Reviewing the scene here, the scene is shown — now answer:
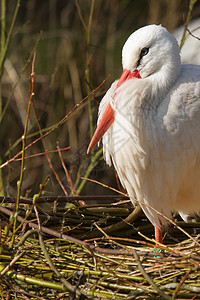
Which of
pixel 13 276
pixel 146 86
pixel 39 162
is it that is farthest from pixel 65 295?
pixel 39 162

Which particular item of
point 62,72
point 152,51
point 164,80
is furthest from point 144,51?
point 62,72

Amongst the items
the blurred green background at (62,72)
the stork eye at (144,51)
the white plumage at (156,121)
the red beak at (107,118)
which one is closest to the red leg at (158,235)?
the white plumage at (156,121)

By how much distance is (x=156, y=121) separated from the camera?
197 centimetres

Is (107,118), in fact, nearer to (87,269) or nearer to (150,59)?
(150,59)

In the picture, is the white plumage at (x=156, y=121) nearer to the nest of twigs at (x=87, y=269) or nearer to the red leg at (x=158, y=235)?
the red leg at (x=158, y=235)

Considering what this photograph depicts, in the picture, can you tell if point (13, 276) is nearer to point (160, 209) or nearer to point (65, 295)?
point (65, 295)

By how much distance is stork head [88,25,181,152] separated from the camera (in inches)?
80.4

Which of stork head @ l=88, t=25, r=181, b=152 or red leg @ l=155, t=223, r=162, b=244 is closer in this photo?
stork head @ l=88, t=25, r=181, b=152

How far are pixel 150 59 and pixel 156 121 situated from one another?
0.28 m

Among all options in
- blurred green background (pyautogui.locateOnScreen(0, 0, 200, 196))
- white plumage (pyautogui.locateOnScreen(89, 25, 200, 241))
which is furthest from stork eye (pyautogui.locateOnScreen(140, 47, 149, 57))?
blurred green background (pyautogui.locateOnScreen(0, 0, 200, 196))

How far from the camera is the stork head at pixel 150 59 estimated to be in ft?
6.70

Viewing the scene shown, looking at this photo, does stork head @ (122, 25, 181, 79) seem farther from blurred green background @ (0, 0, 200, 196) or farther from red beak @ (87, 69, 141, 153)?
blurred green background @ (0, 0, 200, 196)

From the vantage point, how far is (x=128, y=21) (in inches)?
204

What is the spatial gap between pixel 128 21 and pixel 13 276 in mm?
3903
